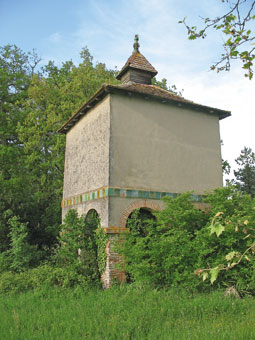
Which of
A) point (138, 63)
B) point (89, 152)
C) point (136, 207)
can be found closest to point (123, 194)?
point (136, 207)

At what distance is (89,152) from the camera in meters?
12.0

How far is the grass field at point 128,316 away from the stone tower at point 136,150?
2111 mm

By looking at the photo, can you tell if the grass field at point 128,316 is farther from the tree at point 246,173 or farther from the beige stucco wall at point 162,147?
the tree at point 246,173

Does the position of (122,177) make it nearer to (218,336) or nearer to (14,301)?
(14,301)

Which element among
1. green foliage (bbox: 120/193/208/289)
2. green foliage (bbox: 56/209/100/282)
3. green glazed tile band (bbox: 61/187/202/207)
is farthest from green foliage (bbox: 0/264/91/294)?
green glazed tile band (bbox: 61/187/202/207)

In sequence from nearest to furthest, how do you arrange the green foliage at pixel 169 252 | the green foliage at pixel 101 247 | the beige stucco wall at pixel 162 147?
1. the green foliage at pixel 169 252
2. the green foliage at pixel 101 247
3. the beige stucco wall at pixel 162 147

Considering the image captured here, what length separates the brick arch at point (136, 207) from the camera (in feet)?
32.8

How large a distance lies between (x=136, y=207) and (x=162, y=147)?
259cm

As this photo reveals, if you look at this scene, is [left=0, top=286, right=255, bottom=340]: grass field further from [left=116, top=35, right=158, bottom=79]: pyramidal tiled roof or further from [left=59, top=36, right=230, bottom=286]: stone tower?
[left=116, top=35, right=158, bottom=79]: pyramidal tiled roof

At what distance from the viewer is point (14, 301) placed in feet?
26.1

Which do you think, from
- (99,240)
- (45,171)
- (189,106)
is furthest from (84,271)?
(45,171)

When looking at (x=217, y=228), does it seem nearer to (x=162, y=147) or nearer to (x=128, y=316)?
(x=128, y=316)

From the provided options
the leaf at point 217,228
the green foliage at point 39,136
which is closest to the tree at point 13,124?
the green foliage at point 39,136

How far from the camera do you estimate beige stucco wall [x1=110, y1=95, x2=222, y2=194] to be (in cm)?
1066
